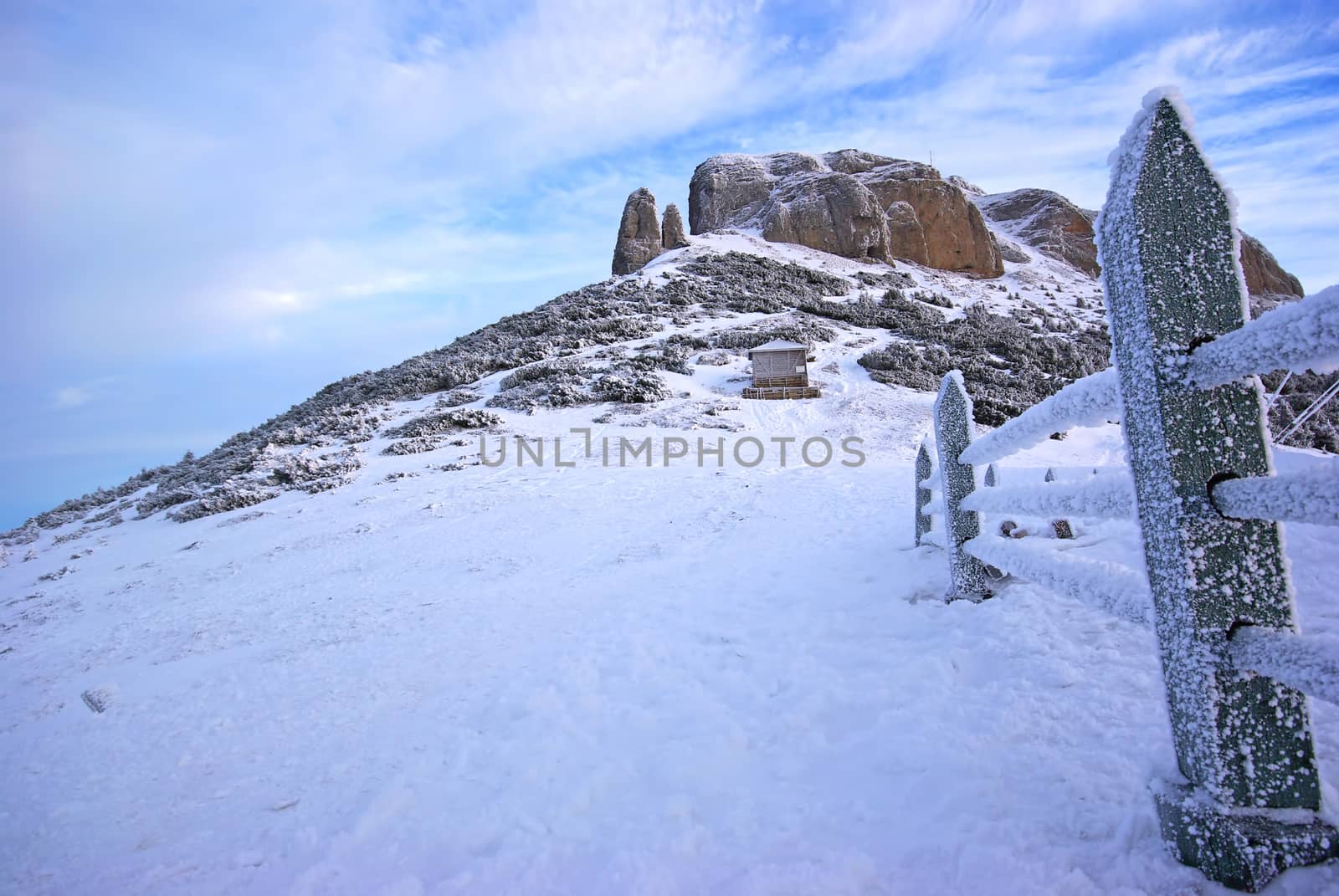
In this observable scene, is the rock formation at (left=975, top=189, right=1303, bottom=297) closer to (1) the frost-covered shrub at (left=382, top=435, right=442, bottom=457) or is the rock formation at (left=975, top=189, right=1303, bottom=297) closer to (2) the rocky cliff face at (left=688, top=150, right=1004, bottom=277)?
(2) the rocky cliff face at (left=688, top=150, right=1004, bottom=277)

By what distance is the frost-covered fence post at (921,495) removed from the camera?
4.75 meters

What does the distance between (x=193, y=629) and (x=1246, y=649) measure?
22.5 ft

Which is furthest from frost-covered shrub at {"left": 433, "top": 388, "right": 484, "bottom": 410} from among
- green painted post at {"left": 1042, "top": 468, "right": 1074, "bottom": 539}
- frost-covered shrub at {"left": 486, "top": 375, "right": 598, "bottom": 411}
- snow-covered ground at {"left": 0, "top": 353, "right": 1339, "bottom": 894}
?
green painted post at {"left": 1042, "top": 468, "right": 1074, "bottom": 539}

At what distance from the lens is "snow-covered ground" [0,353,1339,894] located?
1907 mm

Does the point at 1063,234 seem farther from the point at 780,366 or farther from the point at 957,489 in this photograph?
the point at 957,489

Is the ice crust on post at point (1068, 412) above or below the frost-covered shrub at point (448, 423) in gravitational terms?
below

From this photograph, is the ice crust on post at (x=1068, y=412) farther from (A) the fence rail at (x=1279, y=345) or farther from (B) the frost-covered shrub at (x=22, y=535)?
(B) the frost-covered shrub at (x=22, y=535)

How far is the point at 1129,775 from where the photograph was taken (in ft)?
6.11

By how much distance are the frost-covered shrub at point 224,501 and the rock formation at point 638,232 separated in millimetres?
41991

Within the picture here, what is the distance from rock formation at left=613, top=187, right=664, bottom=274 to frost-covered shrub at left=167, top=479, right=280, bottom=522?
4199 cm

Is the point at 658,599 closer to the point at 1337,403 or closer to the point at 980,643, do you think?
the point at 980,643

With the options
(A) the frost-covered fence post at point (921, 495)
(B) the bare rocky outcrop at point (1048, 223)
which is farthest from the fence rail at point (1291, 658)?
(B) the bare rocky outcrop at point (1048, 223)

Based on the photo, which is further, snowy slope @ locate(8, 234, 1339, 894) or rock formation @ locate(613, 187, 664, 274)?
rock formation @ locate(613, 187, 664, 274)

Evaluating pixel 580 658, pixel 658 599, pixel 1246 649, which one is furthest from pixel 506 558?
pixel 1246 649
